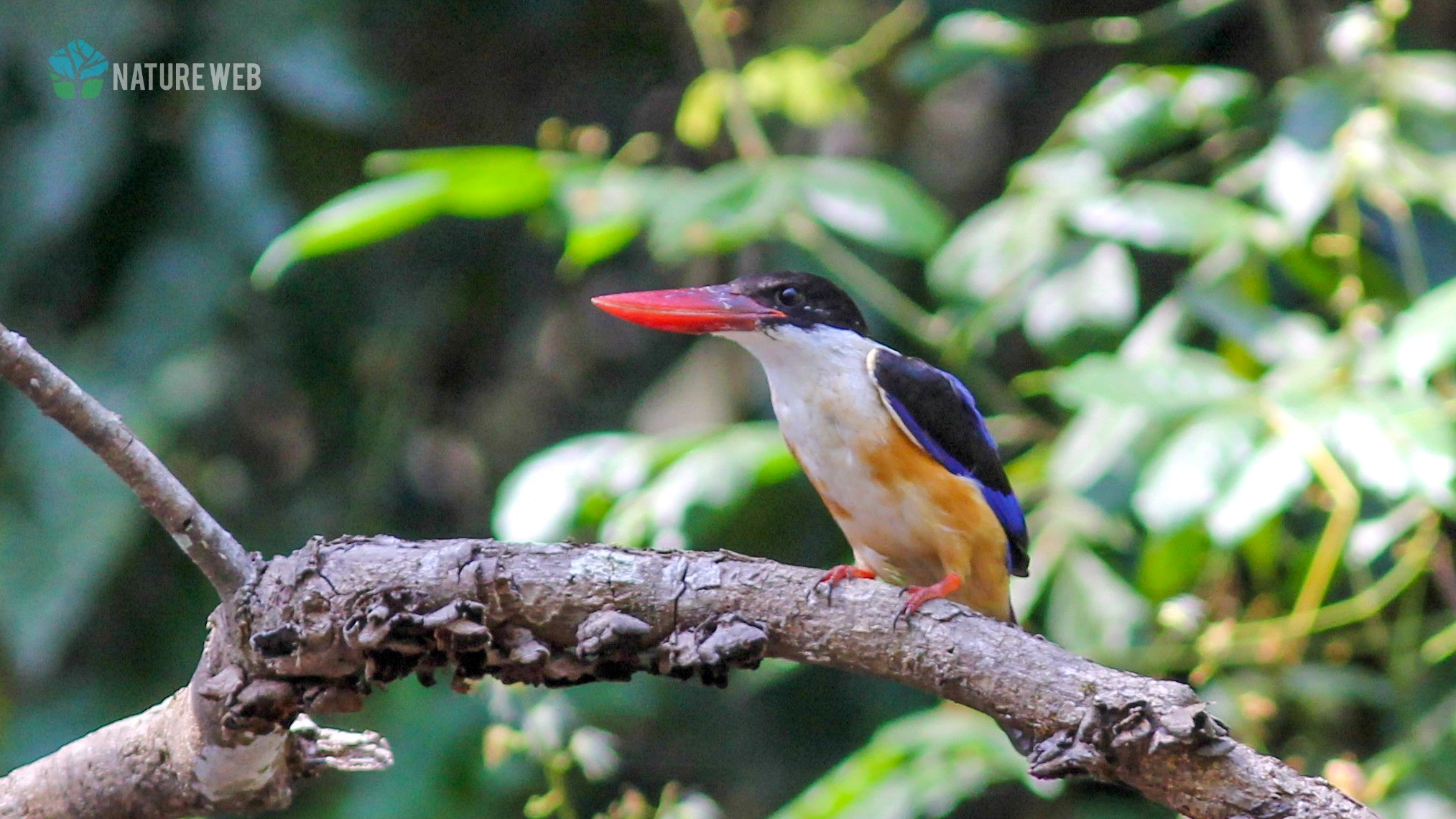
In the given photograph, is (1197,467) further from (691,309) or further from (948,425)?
(691,309)

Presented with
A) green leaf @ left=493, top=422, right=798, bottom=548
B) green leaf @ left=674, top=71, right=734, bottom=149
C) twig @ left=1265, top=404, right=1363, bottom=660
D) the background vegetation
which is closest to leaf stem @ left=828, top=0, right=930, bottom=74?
the background vegetation

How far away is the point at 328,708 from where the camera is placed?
5.78 feet

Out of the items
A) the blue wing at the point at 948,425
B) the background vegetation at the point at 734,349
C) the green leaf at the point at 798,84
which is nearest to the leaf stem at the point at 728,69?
the background vegetation at the point at 734,349

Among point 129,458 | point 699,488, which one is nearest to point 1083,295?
point 699,488

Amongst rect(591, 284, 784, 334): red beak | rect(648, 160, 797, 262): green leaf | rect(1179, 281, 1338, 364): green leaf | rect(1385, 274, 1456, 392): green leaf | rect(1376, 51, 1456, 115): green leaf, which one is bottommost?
rect(1179, 281, 1338, 364): green leaf

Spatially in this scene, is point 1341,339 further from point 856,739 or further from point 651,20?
point 651,20

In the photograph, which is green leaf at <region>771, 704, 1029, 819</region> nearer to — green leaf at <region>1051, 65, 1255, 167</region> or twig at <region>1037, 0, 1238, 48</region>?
green leaf at <region>1051, 65, 1255, 167</region>

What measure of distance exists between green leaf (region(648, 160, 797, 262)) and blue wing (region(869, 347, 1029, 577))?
0.45 metres

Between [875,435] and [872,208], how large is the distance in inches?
28.1

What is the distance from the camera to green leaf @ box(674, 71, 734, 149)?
385 cm

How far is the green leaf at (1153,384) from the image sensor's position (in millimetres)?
2615

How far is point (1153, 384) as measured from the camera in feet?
8.83

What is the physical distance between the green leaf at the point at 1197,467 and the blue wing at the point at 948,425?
256mm

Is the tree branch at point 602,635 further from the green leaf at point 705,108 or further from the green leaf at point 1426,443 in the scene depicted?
the green leaf at point 705,108
